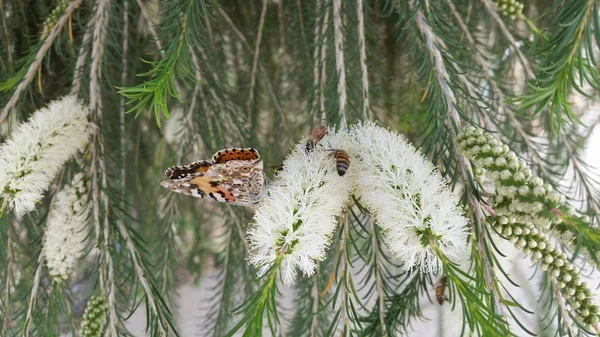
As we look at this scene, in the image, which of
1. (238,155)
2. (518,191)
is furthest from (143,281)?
(518,191)

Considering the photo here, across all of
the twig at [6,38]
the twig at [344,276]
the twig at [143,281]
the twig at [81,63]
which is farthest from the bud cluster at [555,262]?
the twig at [6,38]

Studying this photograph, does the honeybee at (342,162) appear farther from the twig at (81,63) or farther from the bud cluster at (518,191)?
the twig at (81,63)

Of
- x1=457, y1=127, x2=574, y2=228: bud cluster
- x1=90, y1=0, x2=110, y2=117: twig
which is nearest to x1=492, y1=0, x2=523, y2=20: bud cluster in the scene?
x1=457, y1=127, x2=574, y2=228: bud cluster

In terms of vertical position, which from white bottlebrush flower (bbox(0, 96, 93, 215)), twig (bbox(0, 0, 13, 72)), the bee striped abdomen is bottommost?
the bee striped abdomen

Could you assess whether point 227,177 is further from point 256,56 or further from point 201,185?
point 256,56

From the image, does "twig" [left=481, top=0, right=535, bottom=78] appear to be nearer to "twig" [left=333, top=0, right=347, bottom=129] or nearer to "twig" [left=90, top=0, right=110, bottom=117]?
"twig" [left=333, top=0, right=347, bottom=129]
